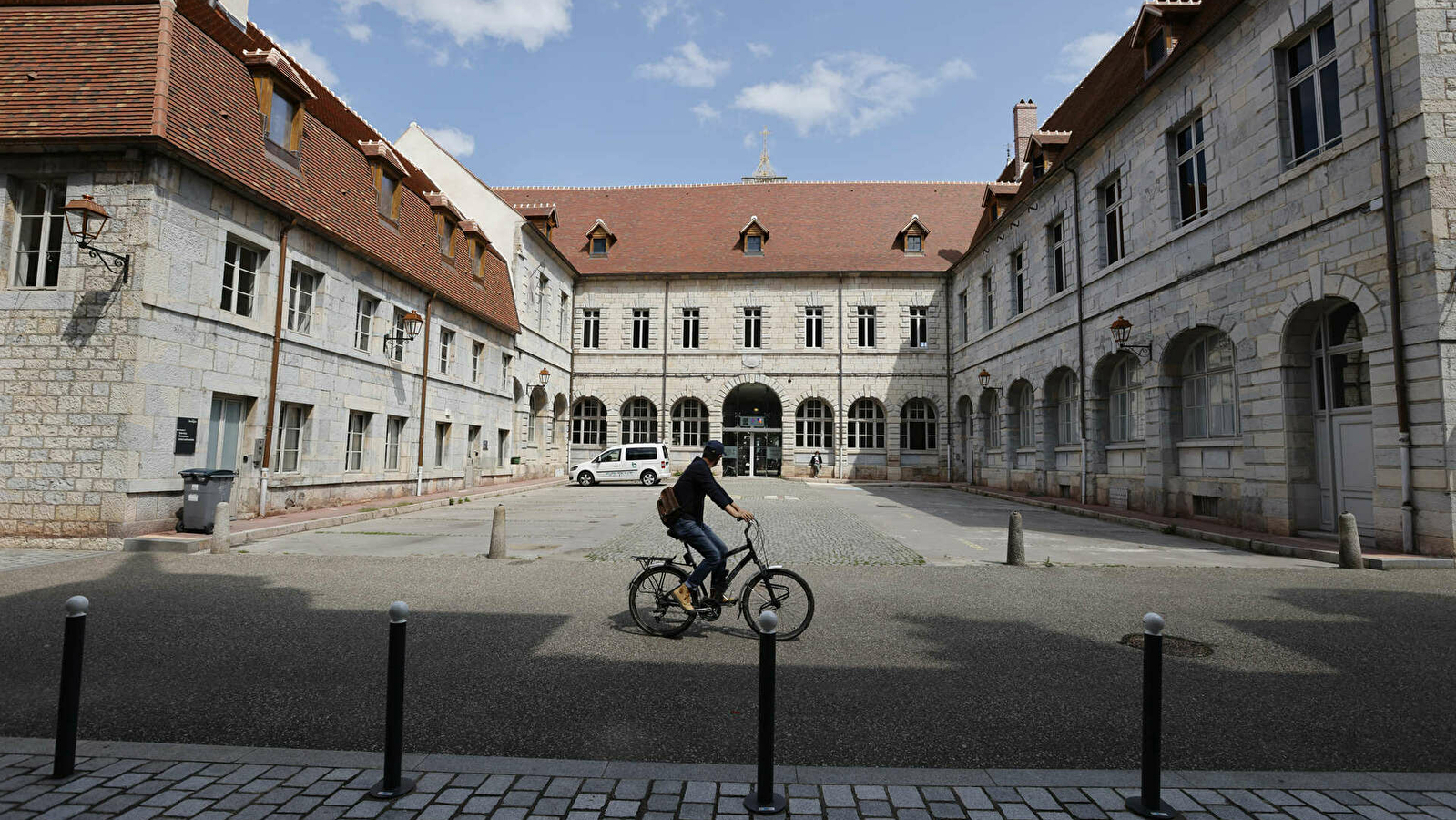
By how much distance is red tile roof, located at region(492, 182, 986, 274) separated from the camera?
3350 centimetres

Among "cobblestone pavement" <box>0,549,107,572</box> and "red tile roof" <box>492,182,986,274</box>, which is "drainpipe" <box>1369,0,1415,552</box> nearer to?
"cobblestone pavement" <box>0,549,107,572</box>

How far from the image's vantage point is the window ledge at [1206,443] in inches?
512

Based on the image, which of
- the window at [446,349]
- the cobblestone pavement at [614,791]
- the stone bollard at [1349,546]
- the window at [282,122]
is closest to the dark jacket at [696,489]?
the cobblestone pavement at [614,791]

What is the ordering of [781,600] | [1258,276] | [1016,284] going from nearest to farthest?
1. [781,600]
2. [1258,276]
3. [1016,284]

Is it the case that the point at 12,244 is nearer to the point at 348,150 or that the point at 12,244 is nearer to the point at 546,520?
the point at 348,150

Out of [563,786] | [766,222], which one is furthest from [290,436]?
[766,222]

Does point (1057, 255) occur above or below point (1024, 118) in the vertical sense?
below

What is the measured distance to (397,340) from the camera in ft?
58.9

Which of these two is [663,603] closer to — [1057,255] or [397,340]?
[397,340]

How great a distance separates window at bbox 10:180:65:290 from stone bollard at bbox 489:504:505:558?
7830 millimetres

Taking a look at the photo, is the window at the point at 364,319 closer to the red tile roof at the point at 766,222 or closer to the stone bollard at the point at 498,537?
the stone bollard at the point at 498,537

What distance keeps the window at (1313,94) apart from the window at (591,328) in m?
27.0

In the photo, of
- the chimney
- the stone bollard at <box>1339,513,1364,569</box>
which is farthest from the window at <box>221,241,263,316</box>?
the chimney

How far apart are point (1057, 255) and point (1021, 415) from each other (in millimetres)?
5573
